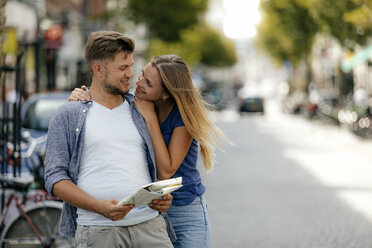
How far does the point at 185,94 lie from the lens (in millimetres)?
3322

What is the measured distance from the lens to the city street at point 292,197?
802cm

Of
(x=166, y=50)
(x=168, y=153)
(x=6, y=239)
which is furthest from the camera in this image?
(x=166, y=50)

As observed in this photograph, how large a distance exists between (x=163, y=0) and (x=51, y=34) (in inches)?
757

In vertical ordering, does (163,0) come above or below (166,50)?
above

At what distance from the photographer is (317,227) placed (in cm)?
855

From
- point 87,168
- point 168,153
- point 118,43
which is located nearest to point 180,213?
point 168,153

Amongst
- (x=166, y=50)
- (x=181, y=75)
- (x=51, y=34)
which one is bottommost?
(x=166, y=50)

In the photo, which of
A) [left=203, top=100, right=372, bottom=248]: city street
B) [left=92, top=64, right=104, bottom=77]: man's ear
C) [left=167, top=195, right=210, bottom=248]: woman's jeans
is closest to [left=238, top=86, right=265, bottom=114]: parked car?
[left=203, top=100, right=372, bottom=248]: city street

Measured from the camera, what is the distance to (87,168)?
3094 millimetres

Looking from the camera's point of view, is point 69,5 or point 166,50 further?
point 166,50

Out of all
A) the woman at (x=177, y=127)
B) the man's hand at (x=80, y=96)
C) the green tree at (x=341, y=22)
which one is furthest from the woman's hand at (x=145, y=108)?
the green tree at (x=341, y=22)

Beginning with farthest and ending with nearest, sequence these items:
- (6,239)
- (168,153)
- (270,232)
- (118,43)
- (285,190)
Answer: (285,190) < (270,232) < (6,239) < (168,153) < (118,43)

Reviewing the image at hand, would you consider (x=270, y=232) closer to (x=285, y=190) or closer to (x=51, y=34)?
(x=285, y=190)

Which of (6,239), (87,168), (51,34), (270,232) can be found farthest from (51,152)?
(51,34)
